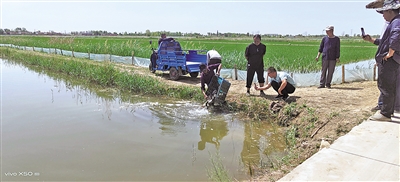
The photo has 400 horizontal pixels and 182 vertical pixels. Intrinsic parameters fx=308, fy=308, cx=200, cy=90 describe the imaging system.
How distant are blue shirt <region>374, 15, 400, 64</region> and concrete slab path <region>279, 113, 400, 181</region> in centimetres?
100

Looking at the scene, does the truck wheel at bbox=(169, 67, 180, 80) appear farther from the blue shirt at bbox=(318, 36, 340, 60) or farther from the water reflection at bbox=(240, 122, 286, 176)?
the blue shirt at bbox=(318, 36, 340, 60)

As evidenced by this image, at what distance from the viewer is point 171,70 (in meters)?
10.6

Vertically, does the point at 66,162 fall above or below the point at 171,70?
below

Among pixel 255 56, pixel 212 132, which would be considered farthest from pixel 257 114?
pixel 255 56

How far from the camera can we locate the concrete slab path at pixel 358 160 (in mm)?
2924

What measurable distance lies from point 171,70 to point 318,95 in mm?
5217

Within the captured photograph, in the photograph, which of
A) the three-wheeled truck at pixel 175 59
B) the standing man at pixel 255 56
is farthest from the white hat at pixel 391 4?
the three-wheeled truck at pixel 175 59

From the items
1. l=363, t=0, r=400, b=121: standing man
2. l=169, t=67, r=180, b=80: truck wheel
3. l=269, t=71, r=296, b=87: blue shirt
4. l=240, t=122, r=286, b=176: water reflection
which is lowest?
l=240, t=122, r=286, b=176: water reflection

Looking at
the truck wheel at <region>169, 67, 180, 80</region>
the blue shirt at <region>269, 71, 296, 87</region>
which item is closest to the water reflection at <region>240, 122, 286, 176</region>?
the blue shirt at <region>269, 71, 296, 87</region>

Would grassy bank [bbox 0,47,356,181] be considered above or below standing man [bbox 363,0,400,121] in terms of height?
below

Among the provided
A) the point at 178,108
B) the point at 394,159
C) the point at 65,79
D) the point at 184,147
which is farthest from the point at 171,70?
the point at 394,159

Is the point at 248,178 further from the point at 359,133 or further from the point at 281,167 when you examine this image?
the point at 359,133

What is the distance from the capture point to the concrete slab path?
292cm

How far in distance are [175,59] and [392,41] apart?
23.7ft
